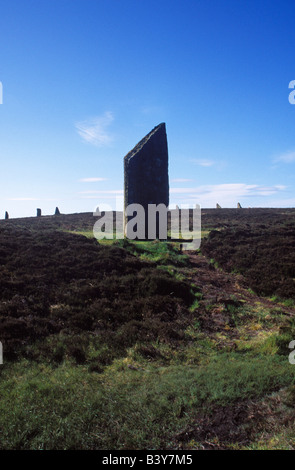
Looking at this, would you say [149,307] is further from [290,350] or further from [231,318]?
[290,350]

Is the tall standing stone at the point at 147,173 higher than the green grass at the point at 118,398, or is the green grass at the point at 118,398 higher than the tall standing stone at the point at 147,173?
the tall standing stone at the point at 147,173

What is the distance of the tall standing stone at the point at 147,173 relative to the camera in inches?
892

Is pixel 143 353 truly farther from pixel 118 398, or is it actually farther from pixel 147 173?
pixel 147 173

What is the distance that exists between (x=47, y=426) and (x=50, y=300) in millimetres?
6190

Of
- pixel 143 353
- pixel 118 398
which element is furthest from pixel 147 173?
pixel 118 398

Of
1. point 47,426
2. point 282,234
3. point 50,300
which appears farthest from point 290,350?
point 282,234

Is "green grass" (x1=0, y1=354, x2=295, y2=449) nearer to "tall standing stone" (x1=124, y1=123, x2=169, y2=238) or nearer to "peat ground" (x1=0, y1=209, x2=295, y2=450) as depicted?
"peat ground" (x1=0, y1=209, x2=295, y2=450)

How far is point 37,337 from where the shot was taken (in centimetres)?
845

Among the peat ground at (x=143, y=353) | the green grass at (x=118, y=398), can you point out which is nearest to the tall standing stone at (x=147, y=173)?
the peat ground at (x=143, y=353)

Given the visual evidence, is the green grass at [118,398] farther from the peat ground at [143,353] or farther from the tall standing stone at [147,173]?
the tall standing stone at [147,173]

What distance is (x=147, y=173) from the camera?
2300 centimetres

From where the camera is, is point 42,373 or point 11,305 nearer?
point 42,373

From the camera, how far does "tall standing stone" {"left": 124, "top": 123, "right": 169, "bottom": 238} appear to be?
74.3 ft

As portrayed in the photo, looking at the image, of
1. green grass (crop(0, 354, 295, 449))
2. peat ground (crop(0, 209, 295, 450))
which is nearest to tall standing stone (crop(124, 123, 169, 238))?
peat ground (crop(0, 209, 295, 450))
